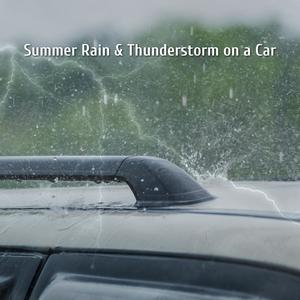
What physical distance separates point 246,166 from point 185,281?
25.0ft

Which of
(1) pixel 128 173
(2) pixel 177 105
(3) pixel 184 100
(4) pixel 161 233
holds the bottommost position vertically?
(4) pixel 161 233

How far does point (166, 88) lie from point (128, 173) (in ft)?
39.8

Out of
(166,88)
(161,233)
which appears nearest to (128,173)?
(161,233)

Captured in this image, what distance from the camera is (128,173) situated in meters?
1.43

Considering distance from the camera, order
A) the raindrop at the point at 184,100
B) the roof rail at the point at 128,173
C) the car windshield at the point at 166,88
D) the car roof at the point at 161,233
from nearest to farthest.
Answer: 1. the car roof at the point at 161,233
2. the roof rail at the point at 128,173
3. the car windshield at the point at 166,88
4. the raindrop at the point at 184,100

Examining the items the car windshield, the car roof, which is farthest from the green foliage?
the car roof

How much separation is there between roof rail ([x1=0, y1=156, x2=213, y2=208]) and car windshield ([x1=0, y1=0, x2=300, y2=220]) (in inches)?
209

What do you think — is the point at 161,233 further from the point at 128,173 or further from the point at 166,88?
the point at 166,88

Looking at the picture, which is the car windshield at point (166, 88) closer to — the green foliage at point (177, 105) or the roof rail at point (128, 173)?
the green foliage at point (177, 105)

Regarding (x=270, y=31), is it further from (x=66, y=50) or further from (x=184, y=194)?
(x=184, y=194)

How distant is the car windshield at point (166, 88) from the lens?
911cm

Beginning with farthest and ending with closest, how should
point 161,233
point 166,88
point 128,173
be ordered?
point 166,88, point 128,173, point 161,233

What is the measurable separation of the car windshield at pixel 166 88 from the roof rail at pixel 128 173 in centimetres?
531

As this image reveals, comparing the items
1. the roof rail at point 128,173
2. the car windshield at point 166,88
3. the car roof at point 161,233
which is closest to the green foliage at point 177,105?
the car windshield at point 166,88
